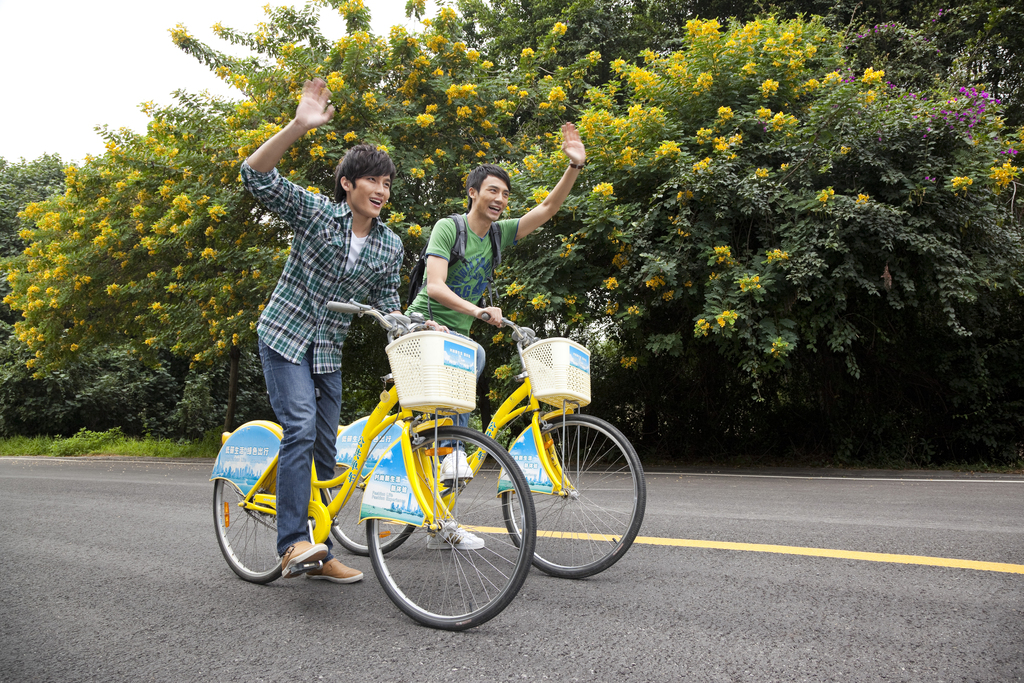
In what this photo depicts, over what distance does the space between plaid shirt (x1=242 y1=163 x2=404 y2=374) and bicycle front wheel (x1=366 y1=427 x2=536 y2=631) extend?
30.9 inches

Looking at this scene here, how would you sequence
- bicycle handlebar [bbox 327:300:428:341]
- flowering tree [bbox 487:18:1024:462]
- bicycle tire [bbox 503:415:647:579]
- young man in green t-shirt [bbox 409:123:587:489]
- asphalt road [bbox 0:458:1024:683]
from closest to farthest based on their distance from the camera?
1. asphalt road [bbox 0:458:1024:683]
2. bicycle handlebar [bbox 327:300:428:341]
3. bicycle tire [bbox 503:415:647:579]
4. young man in green t-shirt [bbox 409:123:587:489]
5. flowering tree [bbox 487:18:1024:462]

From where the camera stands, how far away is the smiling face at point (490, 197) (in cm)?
382

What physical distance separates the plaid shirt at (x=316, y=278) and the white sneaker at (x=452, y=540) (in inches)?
39.5

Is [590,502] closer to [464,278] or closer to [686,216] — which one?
[464,278]

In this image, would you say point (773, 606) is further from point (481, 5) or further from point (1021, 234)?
point (481, 5)

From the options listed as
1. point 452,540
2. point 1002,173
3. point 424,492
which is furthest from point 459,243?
point 1002,173

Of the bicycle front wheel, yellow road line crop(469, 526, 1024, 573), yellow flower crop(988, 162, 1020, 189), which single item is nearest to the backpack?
the bicycle front wheel

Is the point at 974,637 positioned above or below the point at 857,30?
below

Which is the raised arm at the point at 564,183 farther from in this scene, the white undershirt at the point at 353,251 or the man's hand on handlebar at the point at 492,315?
the white undershirt at the point at 353,251

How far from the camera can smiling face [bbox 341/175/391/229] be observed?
335 centimetres

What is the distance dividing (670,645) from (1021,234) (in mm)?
9036

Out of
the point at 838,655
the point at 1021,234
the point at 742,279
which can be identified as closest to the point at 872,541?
the point at 838,655

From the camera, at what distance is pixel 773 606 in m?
2.98

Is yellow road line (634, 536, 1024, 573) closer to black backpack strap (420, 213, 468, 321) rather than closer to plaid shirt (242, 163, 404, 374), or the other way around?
black backpack strap (420, 213, 468, 321)
